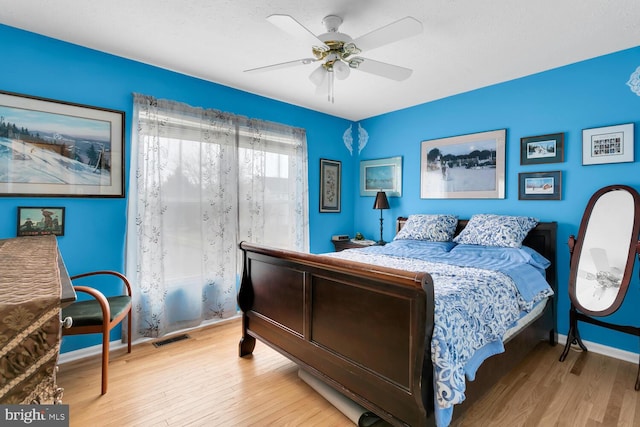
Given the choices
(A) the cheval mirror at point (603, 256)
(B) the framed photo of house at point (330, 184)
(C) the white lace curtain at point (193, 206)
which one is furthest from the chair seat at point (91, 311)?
(A) the cheval mirror at point (603, 256)

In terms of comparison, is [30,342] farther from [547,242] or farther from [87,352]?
[547,242]

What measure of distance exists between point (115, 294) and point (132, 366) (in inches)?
25.4

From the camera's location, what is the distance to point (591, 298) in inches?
96.6

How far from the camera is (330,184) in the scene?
14.5ft

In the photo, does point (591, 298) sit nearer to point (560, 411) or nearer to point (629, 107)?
point (560, 411)

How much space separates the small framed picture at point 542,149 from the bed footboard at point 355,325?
2.43 m

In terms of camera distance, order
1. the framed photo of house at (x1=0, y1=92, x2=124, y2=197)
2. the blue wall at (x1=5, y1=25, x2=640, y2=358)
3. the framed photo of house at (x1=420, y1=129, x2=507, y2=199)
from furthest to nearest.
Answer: the framed photo of house at (x1=420, y1=129, x2=507, y2=199), the blue wall at (x1=5, y1=25, x2=640, y2=358), the framed photo of house at (x1=0, y1=92, x2=124, y2=197)

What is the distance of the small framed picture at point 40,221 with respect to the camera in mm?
2320

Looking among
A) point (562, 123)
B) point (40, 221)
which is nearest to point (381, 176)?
point (562, 123)

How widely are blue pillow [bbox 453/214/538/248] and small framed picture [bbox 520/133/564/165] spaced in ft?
1.87

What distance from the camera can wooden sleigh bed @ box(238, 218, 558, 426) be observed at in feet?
4.69

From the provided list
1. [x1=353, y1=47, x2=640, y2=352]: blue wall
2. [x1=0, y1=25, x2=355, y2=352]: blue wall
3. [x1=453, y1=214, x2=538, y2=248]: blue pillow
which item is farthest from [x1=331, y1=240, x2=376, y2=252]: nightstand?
[x1=0, y1=25, x2=355, y2=352]: blue wall

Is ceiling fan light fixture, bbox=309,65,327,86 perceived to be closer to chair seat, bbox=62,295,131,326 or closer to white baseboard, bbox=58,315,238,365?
chair seat, bbox=62,295,131,326

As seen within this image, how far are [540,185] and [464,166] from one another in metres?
0.77
